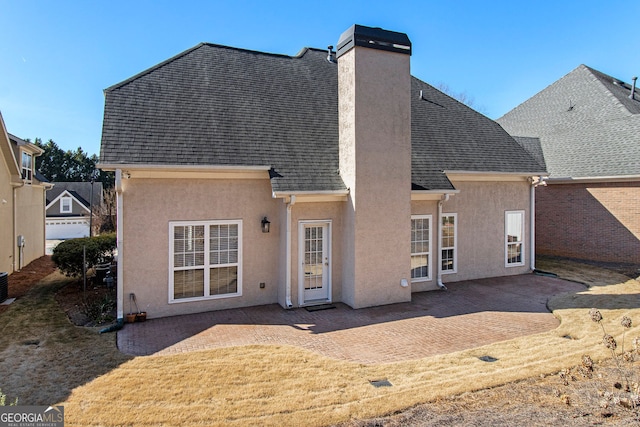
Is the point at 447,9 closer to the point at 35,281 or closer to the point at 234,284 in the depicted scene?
the point at 234,284

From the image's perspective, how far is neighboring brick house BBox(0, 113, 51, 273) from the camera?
1544 centimetres

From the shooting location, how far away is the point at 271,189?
434 inches

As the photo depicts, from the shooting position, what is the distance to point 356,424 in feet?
17.3

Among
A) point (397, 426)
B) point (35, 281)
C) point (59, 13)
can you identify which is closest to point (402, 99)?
point (397, 426)

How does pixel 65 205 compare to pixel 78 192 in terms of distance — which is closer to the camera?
pixel 65 205

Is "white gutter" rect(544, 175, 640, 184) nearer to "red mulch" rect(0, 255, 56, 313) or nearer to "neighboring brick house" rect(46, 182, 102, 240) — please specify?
"red mulch" rect(0, 255, 56, 313)

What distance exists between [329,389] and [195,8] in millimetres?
12819

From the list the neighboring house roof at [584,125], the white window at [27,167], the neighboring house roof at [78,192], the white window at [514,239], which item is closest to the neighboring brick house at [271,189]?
the white window at [514,239]

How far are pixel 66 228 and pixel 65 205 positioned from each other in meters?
5.45

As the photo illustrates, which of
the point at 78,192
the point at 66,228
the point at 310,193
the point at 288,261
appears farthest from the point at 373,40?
the point at 78,192

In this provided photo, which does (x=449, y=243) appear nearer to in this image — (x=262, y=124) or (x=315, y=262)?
(x=315, y=262)

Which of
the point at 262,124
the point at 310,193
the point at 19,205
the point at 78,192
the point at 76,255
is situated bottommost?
the point at 76,255

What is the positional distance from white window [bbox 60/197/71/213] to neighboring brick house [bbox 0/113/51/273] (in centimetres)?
2140

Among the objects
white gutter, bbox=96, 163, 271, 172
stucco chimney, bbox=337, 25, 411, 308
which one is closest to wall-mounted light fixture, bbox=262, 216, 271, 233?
white gutter, bbox=96, 163, 271, 172
